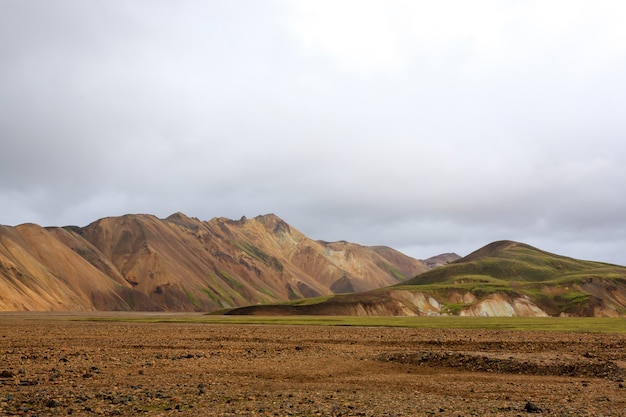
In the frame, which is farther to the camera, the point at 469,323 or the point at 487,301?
the point at 487,301

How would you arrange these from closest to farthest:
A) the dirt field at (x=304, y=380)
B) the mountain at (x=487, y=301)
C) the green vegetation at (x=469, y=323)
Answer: the dirt field at (x=304, y=380) → the green vegetation at (x=469, y=323) → the mountain at (x=487, y=301)

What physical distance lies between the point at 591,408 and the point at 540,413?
237cm

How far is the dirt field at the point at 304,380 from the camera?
1714cm

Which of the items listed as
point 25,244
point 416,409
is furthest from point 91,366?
point 25,244

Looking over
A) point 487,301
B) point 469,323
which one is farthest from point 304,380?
point 487,301

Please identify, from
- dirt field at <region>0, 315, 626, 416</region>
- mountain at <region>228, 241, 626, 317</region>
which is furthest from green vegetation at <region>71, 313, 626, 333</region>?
mountain at <region>228, 241, 626, 317</region>

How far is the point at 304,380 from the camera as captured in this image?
24.1 metres

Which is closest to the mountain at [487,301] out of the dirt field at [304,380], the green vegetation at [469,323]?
the green vegetation at [469,323]

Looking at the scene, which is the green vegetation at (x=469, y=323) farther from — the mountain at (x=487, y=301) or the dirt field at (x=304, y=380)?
the mountain at (x=487, y=301)

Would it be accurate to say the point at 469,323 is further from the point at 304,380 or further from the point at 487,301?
the point at 487,301

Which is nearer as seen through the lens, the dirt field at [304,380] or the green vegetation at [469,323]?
the dirt field at [304,380]

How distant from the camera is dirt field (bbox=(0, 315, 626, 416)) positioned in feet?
56.2

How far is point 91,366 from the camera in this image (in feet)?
85.4

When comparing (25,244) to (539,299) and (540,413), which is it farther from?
(540,413)
